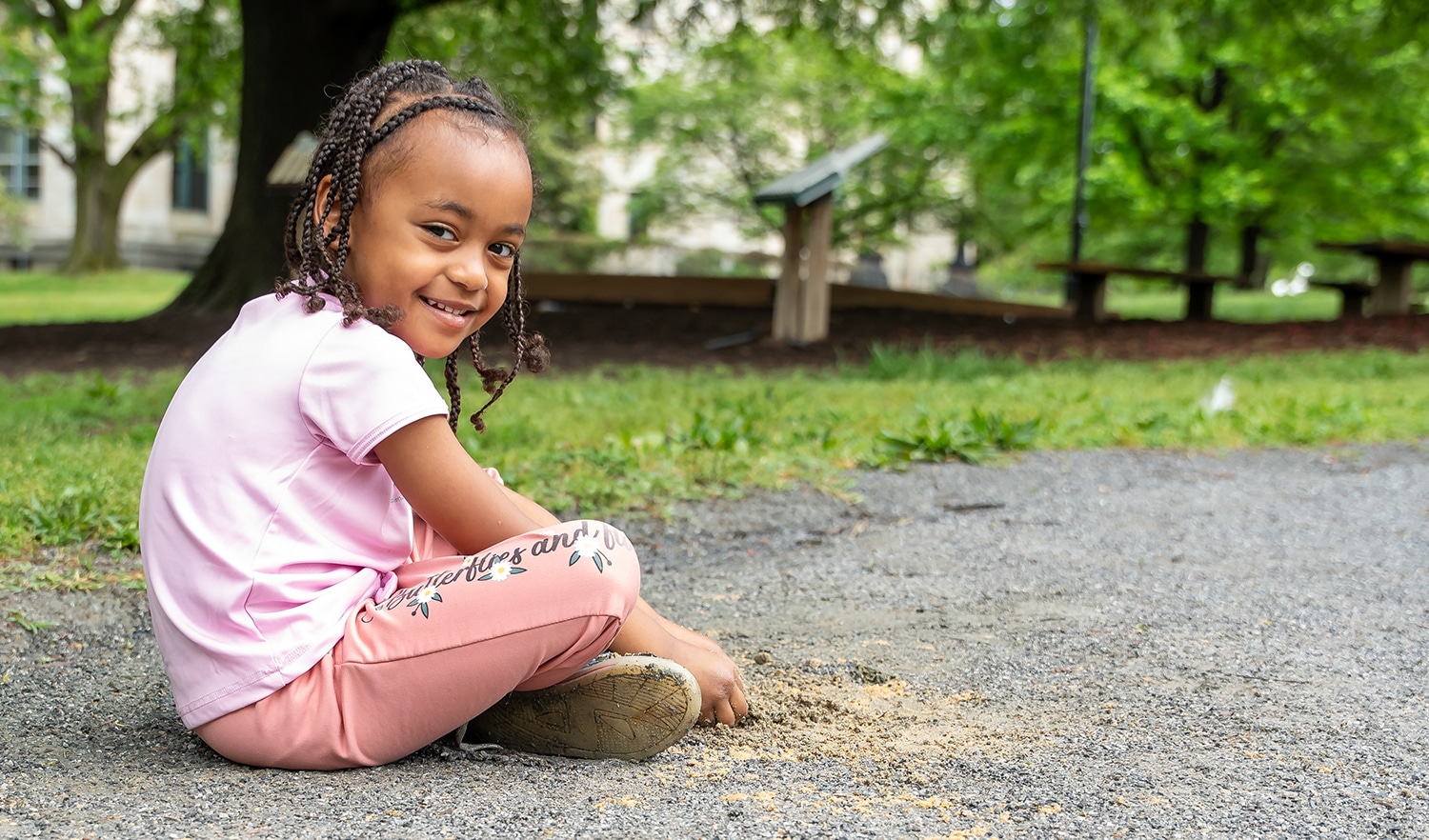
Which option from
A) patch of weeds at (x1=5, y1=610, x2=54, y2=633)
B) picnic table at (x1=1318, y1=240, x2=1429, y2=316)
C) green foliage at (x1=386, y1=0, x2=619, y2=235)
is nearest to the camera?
patch of weeds at (x1=5, y1=610, x2=54, y2=633)

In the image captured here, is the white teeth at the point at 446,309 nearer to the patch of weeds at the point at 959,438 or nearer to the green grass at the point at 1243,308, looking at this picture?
the patch of weeds at the point at 959,438

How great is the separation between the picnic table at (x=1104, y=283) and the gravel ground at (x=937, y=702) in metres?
8.41

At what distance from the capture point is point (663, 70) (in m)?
25.7

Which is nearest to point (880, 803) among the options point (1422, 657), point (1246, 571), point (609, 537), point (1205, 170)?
point (609, 537)

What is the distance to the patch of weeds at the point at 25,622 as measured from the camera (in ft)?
9.50

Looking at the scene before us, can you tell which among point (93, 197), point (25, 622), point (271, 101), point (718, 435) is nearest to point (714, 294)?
point (271, 101)

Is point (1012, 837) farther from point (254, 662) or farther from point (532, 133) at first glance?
point (532, 133)

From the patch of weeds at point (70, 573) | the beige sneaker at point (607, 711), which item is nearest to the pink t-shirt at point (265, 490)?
the beige sneaker at point (607, 711)

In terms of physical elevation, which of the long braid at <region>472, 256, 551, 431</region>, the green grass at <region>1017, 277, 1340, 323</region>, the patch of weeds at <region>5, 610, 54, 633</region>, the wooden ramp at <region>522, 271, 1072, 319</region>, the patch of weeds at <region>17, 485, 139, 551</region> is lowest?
the patch of weeds at <region>5, 610, 54, 633</region>

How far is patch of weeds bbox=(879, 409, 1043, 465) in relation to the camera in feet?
17.3

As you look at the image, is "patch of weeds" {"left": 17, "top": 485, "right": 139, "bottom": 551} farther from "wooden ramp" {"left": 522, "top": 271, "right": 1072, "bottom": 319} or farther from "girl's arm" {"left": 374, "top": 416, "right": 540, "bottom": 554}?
"wooden ramp" {"left": 522, "top": 271, "right": 1072, "bottom": 319}

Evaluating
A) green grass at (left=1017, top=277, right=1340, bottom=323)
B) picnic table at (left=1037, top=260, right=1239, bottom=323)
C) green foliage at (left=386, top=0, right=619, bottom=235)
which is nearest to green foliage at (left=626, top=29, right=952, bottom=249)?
green grass at (left=1017, top=277, right=1340, bottom=323)

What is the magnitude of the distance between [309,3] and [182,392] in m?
Result: 9.23

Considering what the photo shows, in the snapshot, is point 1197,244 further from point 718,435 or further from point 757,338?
point 718,435
